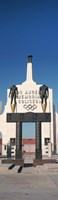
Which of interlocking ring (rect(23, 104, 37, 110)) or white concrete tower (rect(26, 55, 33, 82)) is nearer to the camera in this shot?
interlocking ring (rect(23, 104, 37, 110))

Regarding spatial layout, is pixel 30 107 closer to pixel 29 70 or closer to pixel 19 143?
pixel 29 70

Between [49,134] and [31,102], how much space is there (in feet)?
27.1

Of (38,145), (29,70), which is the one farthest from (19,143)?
(29,70)

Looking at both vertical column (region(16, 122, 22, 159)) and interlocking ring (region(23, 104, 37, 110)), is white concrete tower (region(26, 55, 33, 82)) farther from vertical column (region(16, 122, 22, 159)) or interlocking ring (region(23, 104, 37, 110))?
vertical column (region(16, 122, 22, 159))

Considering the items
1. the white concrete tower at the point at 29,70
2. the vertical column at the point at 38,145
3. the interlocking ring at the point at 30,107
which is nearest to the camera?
the vertical column at the point at 38,145

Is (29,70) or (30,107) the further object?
(29,70)

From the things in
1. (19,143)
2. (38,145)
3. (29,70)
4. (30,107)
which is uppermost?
(29,70)

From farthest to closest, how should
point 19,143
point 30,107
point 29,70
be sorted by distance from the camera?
point 29,70, point 30,107, point 19,143

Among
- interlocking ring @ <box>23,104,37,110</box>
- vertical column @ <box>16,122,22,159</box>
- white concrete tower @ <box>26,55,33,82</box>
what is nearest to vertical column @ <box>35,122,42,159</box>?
vertical column @ <box>16,122,22,159</box>

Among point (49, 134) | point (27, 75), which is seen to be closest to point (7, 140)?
point (49, 134)

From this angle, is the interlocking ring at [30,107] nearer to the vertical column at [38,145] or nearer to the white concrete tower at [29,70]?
the white concrete tower at [29,70]

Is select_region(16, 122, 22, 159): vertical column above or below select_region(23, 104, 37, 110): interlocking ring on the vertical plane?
below

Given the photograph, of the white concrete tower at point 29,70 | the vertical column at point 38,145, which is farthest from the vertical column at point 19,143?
the white concrete tower at point 29,70

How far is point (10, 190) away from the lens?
1556 cm
